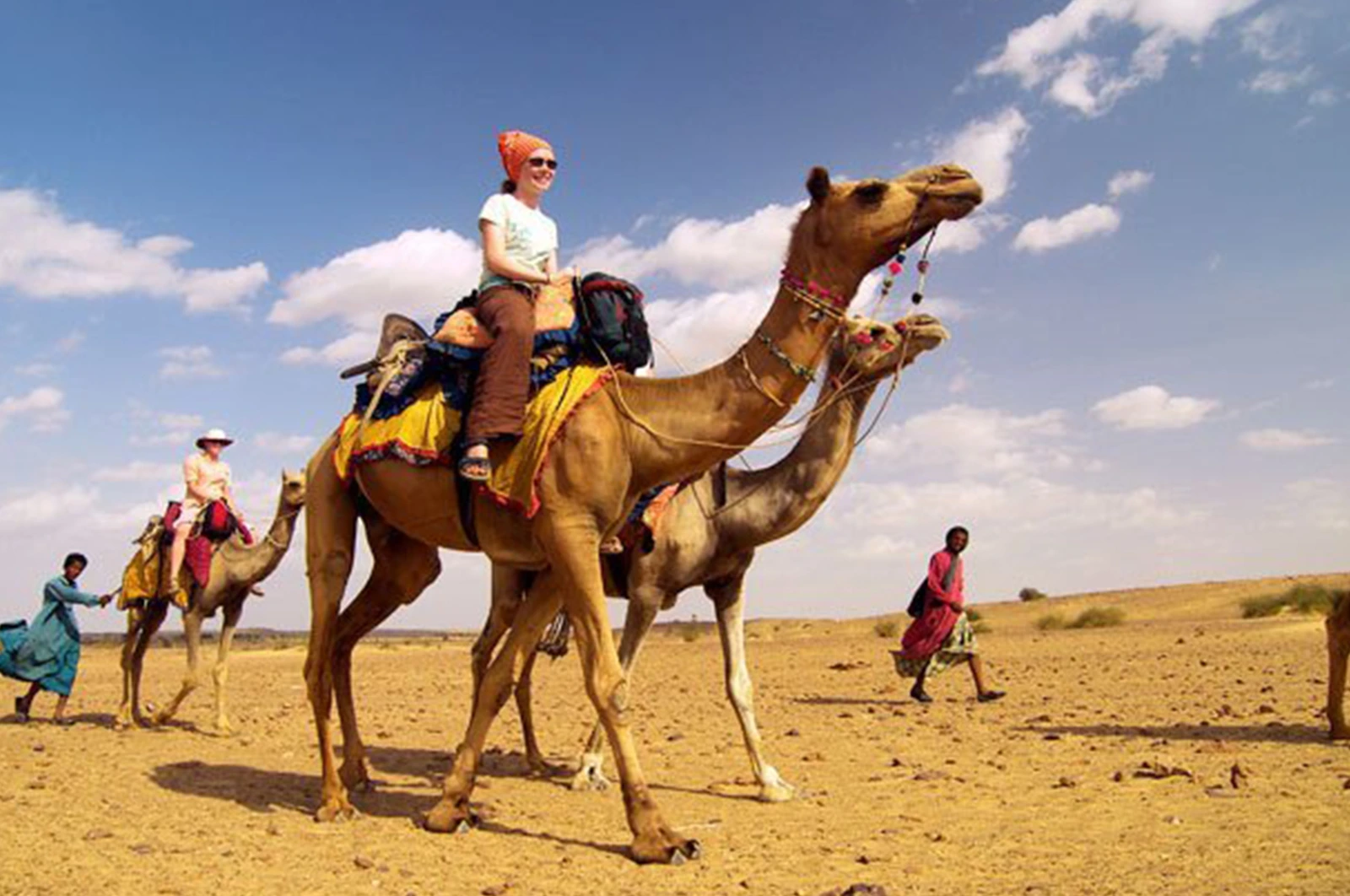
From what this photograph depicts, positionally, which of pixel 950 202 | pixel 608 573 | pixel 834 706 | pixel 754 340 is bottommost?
pixel 834 706

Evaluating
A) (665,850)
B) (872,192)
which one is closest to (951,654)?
(665,850)

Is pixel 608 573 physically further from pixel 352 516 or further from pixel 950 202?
pixel 950 202

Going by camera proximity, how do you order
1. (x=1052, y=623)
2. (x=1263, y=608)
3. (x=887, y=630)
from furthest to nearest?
(x=1052, y=623)
(x=887, y=630)
(x=1263, y=608)

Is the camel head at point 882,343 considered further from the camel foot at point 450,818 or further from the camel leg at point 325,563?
the camel foot at point 450,818

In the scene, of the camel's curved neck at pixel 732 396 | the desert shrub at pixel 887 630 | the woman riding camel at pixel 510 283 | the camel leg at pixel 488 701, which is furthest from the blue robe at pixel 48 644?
the desert shrub at pixel 887 630

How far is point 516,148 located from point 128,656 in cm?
945

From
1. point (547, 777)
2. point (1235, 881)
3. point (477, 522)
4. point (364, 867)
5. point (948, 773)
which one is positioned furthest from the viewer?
point (547, 777)

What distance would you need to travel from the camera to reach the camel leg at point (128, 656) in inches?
506

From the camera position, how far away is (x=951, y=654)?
578 inches

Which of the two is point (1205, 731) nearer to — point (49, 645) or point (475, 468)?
point (475, 468)

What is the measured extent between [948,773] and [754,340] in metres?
4.14

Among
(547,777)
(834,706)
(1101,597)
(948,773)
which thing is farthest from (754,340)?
(1101,597)

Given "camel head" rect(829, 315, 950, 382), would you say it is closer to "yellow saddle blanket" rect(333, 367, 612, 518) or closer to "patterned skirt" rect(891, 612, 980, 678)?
"yellow saddle blanket" rect(333, 367, 612, 518)

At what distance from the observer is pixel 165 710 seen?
12.6 meters
